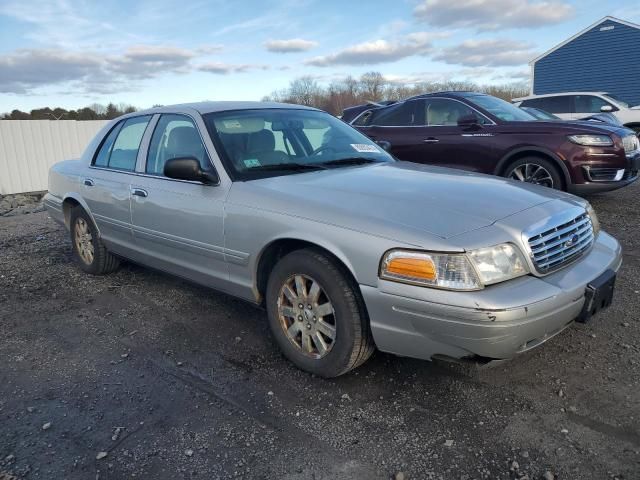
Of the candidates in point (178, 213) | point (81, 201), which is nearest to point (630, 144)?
point (178, 213)

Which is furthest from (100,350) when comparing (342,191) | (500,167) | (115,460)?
(500,167)

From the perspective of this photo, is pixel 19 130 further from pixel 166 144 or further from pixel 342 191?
pixel 342 191

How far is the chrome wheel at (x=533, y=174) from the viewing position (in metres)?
6.85

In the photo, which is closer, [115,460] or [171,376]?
[115,460]

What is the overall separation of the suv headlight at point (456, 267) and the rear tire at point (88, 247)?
3.45 metres

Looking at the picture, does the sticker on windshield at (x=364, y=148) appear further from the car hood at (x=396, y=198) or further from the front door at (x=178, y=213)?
the front door at (x=178, y=213)

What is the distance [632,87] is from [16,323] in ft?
88.6

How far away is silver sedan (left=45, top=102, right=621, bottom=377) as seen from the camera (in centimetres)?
254

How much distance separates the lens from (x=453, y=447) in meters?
2.48

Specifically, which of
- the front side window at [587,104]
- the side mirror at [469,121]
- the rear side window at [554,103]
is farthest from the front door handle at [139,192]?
the front side window at [587,104]

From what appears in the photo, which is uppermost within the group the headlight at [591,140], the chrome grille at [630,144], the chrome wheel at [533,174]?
the headlight at [591,140]

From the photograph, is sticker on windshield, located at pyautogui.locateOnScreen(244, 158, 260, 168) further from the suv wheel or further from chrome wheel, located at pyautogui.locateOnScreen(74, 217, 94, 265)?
the suv wheel

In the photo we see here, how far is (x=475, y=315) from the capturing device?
7.95 feet

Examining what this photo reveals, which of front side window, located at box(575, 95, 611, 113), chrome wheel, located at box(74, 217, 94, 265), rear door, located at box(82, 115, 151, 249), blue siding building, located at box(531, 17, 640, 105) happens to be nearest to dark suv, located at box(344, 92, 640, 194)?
rear door, located at box(82, 115, 151, 249)
